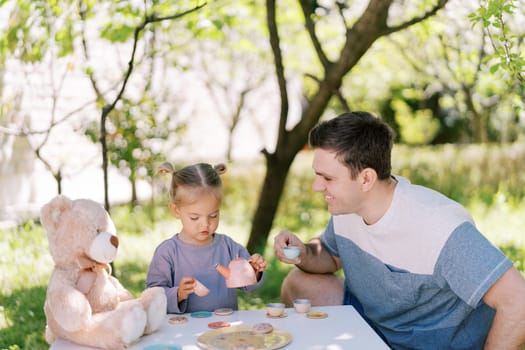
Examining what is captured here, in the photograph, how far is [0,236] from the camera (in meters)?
6.07

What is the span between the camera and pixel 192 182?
2.76m

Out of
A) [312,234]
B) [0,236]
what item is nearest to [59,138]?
[0,236]

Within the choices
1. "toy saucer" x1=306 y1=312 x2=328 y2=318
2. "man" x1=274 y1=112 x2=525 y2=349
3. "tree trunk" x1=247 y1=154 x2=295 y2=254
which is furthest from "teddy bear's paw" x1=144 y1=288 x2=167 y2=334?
"tree trunk" x1=247 y1=154 x2=295 y2=254

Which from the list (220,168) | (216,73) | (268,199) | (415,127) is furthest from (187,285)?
(415,127)

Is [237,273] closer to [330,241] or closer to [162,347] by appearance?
[162,347]

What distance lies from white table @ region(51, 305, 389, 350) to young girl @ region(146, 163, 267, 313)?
0.89 feet

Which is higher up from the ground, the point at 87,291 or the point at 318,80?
the point at 318,80

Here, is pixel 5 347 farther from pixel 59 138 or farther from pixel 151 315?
pixel 59 138

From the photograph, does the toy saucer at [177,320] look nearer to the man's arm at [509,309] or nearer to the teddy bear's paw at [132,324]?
the teddy bear's paw at [132,324]

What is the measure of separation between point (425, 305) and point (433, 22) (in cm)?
485

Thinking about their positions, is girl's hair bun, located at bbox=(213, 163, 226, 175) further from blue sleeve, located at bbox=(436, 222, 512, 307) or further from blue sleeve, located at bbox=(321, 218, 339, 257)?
blue sleeve, located at bbox=(436, 222, 512, 307)

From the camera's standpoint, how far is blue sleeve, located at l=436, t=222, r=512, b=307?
242 centimetres

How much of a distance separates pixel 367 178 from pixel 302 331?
0.73 meters

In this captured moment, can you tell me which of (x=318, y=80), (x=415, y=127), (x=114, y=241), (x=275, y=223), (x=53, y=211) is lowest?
(x=275, y=223)
